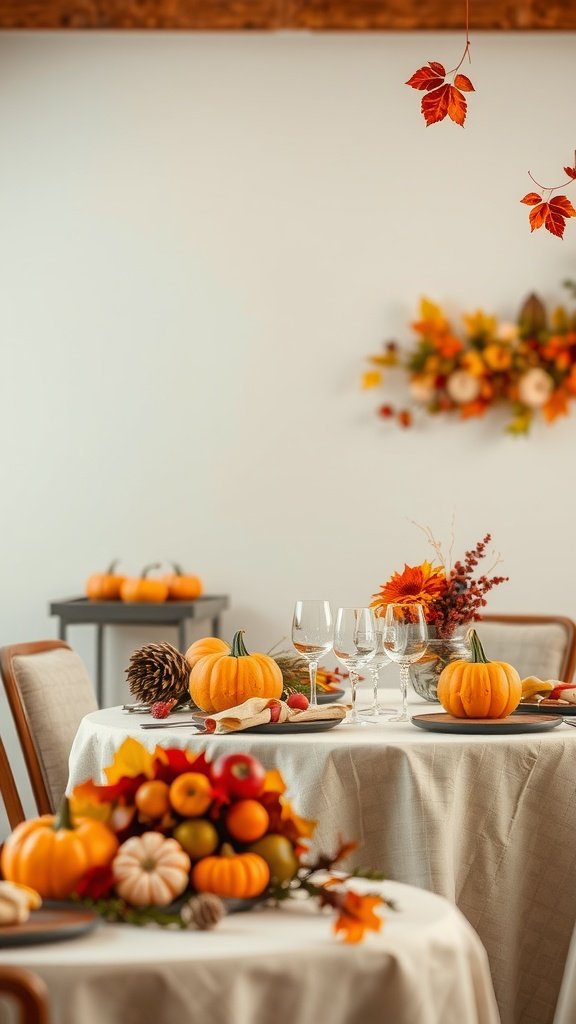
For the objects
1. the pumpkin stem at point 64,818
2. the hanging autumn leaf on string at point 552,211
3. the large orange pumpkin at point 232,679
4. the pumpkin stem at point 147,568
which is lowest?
the pumpkin stem at point 64,818

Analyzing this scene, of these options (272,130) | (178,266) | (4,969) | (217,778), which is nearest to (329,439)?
(178,266)

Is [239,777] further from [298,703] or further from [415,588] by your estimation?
[415,588]

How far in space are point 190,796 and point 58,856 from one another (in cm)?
15

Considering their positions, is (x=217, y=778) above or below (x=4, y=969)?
above

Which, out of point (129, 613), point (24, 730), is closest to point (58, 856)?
point (24, 730)

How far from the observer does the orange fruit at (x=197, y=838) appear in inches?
50.4

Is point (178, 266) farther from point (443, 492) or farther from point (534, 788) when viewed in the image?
point (534, 788)

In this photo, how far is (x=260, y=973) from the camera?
110 cm

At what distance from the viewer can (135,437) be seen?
15.1ft

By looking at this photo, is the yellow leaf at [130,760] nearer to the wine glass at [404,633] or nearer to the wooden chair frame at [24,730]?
the wine glass at [404,633]

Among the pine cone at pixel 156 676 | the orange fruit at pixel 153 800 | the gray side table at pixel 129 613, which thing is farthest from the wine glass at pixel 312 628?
the gray side table at pixel 129 613

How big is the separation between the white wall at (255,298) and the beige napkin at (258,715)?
238 centimetres

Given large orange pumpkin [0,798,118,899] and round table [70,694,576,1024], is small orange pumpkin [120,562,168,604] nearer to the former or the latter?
round table [70,694,576,1024]

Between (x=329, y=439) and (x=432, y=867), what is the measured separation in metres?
2.72
